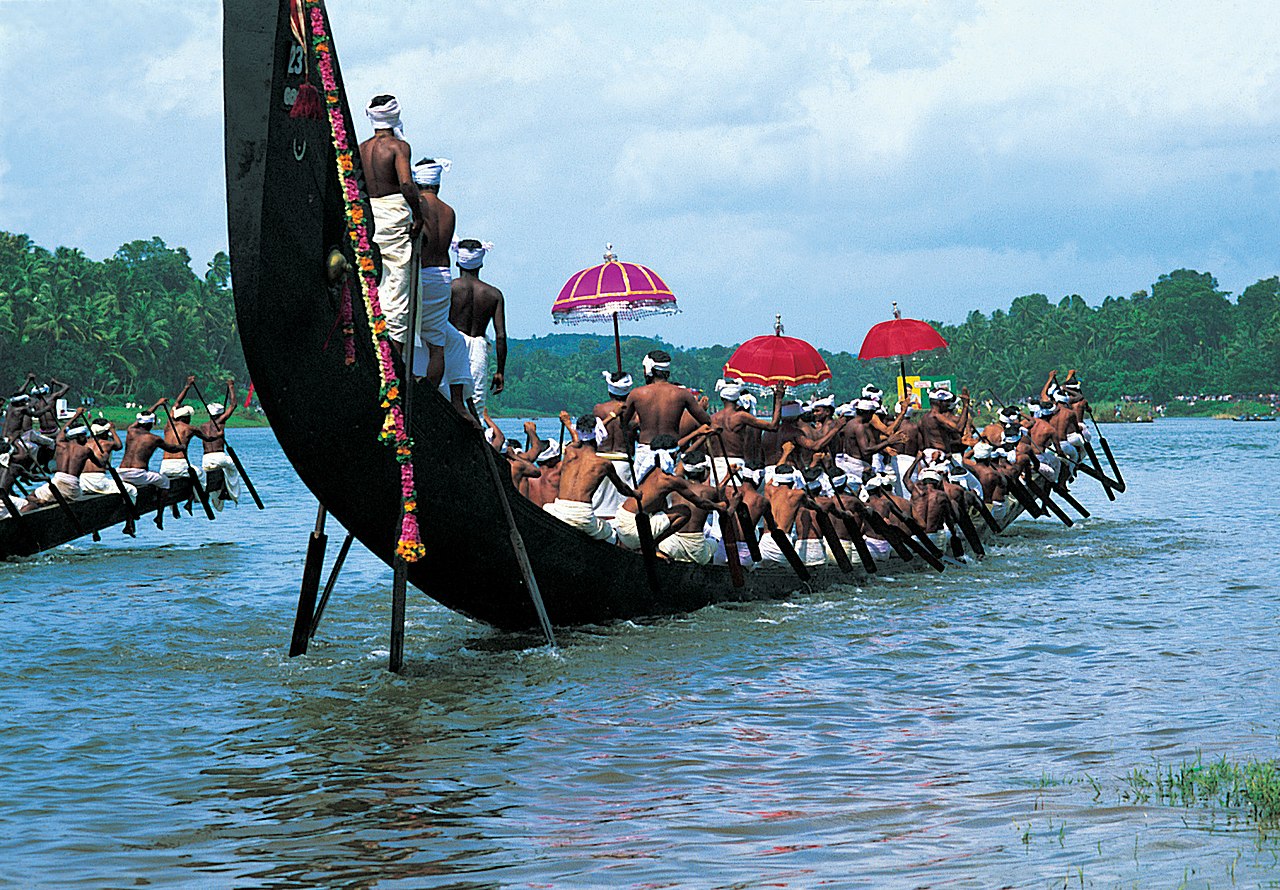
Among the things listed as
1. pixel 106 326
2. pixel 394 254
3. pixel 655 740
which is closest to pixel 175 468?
pixel 394 254

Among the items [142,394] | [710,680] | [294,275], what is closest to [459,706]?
[710,680]

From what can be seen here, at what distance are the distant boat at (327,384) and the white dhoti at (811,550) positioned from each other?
3.49 m

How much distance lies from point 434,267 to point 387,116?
106cm

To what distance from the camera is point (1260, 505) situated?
29.4m

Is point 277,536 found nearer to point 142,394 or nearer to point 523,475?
point 523,475

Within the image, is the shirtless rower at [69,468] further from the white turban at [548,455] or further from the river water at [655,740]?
the white turban at [548,455]

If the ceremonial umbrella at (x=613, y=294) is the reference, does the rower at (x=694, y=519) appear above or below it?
below

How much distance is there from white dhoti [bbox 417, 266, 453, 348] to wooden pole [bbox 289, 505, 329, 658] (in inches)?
55.2

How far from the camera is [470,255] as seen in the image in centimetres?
1191

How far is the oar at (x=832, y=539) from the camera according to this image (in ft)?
47.6

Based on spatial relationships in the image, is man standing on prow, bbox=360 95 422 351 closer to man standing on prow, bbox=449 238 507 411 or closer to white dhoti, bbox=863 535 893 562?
man standing on prow, bbox=449 238 507 411

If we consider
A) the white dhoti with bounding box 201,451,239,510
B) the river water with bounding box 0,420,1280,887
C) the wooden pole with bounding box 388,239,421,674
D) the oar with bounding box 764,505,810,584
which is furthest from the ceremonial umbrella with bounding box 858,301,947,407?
the wooden pole with bounding box 388,239,421,674

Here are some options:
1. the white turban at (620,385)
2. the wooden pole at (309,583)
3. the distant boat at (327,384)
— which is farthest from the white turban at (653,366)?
the wooden pole at (309,583)

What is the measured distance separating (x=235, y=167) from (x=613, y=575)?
16.0ft
